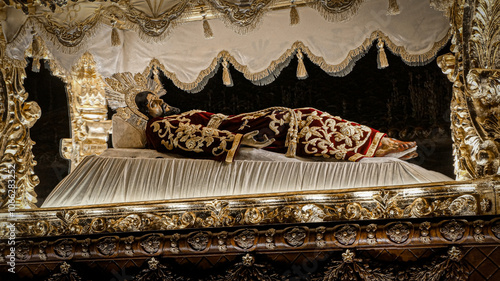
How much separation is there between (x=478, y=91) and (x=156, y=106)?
2519 mm

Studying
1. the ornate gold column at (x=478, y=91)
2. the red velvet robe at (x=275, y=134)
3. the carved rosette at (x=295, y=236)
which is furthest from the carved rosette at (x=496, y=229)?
the red velvet robe at (x=275, y=134)

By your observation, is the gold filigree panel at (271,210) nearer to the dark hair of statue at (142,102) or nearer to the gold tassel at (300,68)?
the dark hair of statue at (142,102)

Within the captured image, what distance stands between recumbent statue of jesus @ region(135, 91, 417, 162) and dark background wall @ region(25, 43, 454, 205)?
33 centimetres

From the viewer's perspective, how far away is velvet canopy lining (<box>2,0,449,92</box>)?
4406 millimetres

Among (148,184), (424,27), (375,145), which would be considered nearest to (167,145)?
(148,184)

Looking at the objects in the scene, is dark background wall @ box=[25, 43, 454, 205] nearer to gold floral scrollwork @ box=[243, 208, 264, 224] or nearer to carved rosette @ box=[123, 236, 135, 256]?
carved rosette @ box=[123, 236, 135, 256]

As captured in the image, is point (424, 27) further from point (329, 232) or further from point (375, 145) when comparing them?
point (329, 232)

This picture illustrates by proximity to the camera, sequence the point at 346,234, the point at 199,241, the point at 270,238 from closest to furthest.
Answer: the point at 346,234 → the point at 270,238 → the point at 199,241

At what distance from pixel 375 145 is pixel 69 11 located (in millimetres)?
2211

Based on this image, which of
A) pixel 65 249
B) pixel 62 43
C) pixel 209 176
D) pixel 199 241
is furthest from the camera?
pixel 62 43

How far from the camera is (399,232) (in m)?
3.47

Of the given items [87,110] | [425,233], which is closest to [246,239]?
[425,233]

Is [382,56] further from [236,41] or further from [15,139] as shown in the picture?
[15,139]

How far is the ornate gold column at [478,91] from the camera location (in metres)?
3.41
